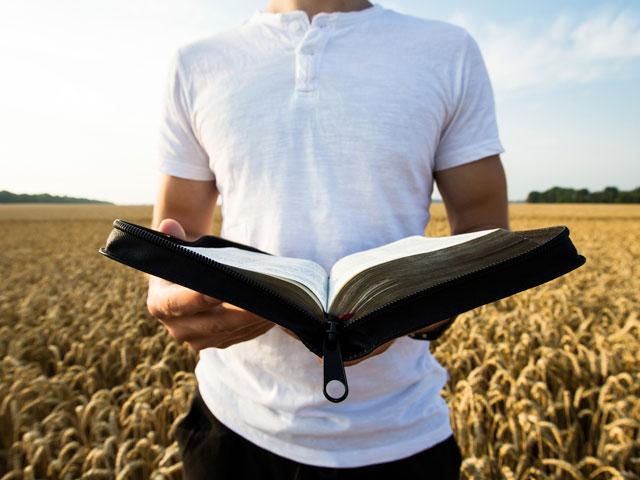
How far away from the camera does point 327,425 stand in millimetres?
1202

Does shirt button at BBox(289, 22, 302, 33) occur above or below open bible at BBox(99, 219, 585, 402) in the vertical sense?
above

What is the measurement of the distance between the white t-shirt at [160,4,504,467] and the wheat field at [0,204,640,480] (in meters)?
1.38

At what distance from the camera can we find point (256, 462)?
130cm

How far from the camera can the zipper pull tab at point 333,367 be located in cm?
Answer: 59

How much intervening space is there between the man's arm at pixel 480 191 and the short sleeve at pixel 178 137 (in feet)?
2.67

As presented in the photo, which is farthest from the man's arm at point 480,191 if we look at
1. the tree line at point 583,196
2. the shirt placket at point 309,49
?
the tree line at point 583,196

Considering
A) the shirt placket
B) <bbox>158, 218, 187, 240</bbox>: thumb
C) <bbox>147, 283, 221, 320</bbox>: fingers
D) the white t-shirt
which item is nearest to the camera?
<bbox>147, 283, 221, 320</bbox>: fingers

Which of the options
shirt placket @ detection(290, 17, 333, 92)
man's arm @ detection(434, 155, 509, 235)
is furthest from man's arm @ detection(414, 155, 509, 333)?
shirt placket @ detection(290, 17, 333, 92)

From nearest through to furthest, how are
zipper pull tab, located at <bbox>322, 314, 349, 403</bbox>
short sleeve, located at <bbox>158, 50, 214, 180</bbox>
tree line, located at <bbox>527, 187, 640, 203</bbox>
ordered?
zipper pull tab, located at <bbox>322, 314, 349, 403</bbox> → short sleeve, located at <bbox>158, 50, 214, 180</bbox> → tree line, located at <bbox>527, 187, 640, 203</bbox>

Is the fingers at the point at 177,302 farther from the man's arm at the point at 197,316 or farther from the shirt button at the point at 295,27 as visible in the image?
the shirt button at the point at 295,27

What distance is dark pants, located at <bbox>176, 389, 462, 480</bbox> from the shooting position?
1.23 meters

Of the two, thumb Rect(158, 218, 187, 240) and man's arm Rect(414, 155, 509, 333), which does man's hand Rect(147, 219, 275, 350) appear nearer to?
thumb Rect(158, 218, 187, 240)

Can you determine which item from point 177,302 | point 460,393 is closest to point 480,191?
point 177,302

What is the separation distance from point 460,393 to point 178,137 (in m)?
2.96
